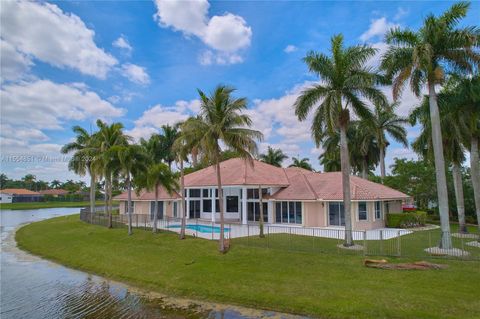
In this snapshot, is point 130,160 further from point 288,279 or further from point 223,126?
point 288,279

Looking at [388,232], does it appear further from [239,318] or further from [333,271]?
[239,318]

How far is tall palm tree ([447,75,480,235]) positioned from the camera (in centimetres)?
1825

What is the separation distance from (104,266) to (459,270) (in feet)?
57.2

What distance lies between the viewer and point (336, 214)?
89.0ft

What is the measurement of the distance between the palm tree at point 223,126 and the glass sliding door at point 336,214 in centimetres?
1208

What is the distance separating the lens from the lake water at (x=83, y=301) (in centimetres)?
1116

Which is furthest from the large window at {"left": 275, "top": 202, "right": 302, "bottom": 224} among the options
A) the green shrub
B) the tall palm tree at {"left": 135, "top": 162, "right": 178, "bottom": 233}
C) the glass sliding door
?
the tall palm tree at {"left": 135, "top": 162, "right": 178, "bottom": 233}

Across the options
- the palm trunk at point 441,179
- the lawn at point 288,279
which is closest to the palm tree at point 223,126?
the lawn at point 288,279

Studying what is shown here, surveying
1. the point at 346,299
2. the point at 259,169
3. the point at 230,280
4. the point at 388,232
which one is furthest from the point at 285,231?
the point at 346,299

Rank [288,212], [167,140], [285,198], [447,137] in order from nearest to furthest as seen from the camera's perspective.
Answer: [447,137]
[285,198]
[288,212]
[167,140]

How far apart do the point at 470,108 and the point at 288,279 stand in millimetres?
15210

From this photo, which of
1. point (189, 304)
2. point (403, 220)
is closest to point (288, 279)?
point (189, 304)

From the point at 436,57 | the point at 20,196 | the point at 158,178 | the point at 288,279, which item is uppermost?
the point at 436,57

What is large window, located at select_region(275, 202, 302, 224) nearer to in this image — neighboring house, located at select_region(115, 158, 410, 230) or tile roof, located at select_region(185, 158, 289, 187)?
neighboring house, located at select_region(115, 158, 410, 230)
